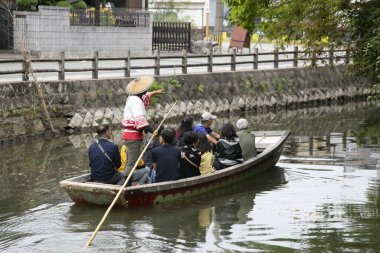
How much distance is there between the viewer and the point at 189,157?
46.2 feet

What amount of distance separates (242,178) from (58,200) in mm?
3726

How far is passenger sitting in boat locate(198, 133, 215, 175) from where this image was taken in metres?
14.8

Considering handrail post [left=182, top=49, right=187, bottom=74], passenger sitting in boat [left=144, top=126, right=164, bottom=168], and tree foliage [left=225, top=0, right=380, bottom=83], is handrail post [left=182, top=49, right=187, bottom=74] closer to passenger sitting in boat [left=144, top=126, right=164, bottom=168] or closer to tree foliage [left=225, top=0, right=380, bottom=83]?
tree foliage [left=225, top=0, right=380, bottom=83]

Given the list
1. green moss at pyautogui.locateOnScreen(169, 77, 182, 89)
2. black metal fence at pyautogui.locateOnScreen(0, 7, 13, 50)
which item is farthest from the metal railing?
black metal fence at pyautogui.locateOnScreen(0, 7, 13, 50)

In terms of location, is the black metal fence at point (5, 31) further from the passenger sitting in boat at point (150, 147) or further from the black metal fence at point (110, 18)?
the passenger sitting in boat at point (150, 147)

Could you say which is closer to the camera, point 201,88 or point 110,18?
point 201,88

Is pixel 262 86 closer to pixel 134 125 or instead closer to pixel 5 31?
pixel 5 31

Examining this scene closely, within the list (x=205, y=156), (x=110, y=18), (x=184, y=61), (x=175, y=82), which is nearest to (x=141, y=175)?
(x=205, y=156)

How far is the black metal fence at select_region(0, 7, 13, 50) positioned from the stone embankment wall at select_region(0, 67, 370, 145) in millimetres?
9684

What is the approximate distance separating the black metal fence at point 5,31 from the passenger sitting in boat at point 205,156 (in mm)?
18919

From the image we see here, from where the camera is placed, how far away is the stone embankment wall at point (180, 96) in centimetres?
2119

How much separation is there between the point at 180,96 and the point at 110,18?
9.27 m

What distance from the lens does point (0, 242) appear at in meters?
11.6

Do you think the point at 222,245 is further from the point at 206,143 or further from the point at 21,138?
the point at 21,138
